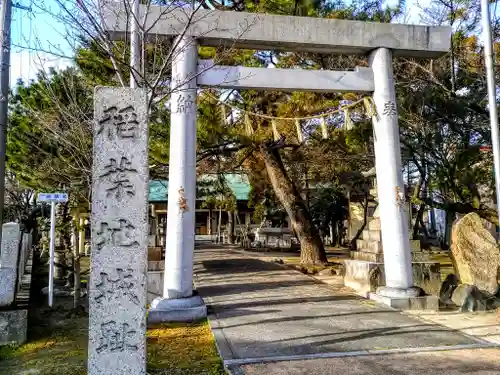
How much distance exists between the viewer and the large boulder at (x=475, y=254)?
8.92 metres

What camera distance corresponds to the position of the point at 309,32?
26.8 ft

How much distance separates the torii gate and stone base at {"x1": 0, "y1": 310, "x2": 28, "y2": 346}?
191 centimetres

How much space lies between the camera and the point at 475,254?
9.20 meters

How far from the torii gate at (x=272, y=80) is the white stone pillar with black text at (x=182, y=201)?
2 centimetres

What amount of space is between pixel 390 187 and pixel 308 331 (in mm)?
3341

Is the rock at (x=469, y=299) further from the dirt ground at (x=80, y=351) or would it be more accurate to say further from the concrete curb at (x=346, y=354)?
the dirt ground at (x=80, y=351)

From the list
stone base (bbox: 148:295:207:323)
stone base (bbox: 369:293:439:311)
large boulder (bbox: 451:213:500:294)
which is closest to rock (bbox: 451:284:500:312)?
large boulder (bbox: 451:213:500:294)

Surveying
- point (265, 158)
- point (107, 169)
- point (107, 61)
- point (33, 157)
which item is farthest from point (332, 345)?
point (33, 157)

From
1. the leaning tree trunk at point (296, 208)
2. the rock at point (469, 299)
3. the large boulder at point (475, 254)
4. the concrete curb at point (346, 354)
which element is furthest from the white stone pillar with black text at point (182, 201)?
the leaning tree trunk at point (296, 208)

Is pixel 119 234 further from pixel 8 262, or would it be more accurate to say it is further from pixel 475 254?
pixel 475 254

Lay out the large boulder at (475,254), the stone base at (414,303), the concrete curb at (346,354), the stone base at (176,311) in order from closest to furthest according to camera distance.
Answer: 1. the concrete curb at (346,354)
2. the stone base at (176,311)
3. the stone base at (414,303)
4. the large boulder at (475,254)

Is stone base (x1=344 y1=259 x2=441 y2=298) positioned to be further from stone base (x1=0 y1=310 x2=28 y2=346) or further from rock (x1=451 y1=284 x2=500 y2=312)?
stone base (x1=0 y1=310 x2=28 y2=346)

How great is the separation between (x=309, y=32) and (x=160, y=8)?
8.88ft

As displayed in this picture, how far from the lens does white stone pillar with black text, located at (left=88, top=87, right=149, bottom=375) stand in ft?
12.6
